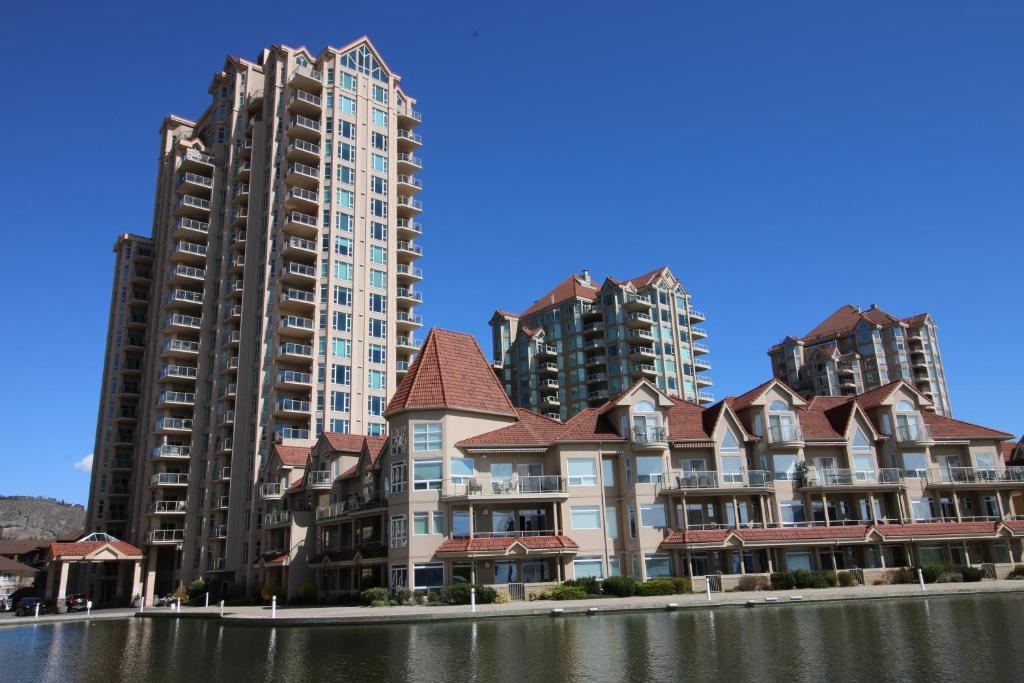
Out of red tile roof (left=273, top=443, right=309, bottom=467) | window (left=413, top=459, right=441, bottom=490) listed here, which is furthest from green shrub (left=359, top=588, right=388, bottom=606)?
red tile roof (left=273, top=443, right=309, bottom=467)

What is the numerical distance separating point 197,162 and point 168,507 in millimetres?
40298

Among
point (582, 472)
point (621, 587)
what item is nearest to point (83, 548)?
point (582, 472)

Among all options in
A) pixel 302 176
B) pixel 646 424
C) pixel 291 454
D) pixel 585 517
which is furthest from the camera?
pixel 302 176

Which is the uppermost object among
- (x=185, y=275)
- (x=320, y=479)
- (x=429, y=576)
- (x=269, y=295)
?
(x=185, y=275)

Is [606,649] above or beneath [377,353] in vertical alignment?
beneath

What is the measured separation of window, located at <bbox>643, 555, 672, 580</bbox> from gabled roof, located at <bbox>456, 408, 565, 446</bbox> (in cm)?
993

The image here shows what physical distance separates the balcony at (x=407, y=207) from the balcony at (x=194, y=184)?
23.9 metres

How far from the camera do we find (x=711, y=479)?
173 feet

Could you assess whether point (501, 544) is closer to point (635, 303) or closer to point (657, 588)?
point (657, 588)

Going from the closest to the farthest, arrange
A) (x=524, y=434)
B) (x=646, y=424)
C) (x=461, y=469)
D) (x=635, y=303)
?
(x=461, y=469)
(x=524, y=434)
(x=646, y=424)
(x=635, y=303)

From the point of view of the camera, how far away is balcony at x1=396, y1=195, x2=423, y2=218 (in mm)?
87662

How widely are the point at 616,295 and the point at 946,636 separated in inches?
3299

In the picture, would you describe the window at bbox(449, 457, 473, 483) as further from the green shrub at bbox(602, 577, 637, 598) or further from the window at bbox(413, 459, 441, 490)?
the green shrub at bbox(602, 577, 637, 598)

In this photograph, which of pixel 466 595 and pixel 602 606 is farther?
pixel 466 595
